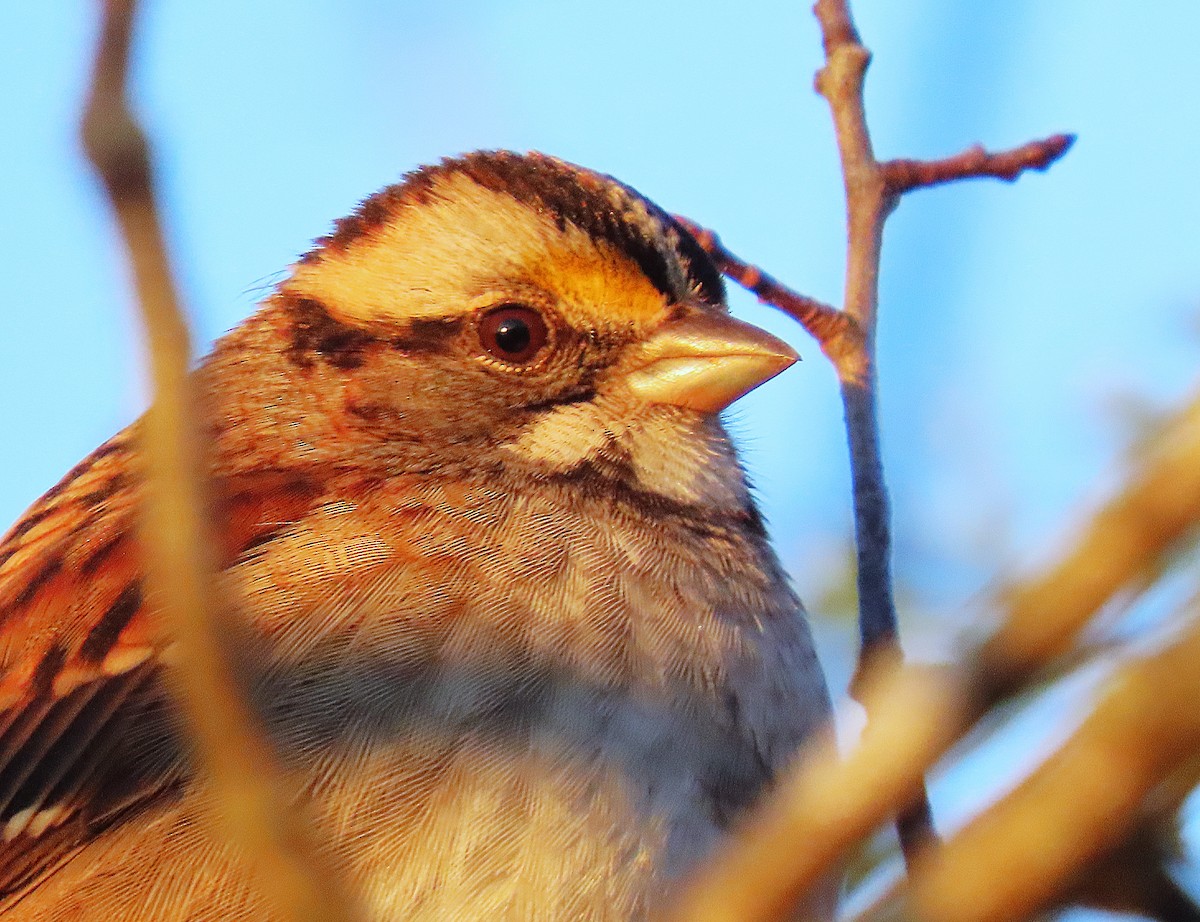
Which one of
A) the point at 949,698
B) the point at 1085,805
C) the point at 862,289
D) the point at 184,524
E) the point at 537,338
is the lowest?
the point at 1085,805

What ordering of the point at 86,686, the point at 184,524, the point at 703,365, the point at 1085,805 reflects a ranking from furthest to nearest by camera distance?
the point at 703,365 → the point at 86,686 → the point at 184,524 → the point at 1085,805

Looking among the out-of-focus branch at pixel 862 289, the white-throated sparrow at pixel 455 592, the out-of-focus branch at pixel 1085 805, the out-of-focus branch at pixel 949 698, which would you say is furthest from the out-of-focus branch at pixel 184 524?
the out-of-focus branch at pixel 862 289

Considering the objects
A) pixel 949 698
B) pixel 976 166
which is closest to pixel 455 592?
pixel 976 166

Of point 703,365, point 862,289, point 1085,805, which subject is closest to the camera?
point 1085,805

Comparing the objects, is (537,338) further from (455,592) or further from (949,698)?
(949,698)

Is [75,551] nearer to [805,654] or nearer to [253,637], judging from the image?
[253,637]

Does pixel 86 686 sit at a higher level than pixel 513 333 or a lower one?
lower

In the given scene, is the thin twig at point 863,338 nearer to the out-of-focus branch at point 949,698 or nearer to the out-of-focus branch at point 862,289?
the out-of-focus branch at point 862,289
